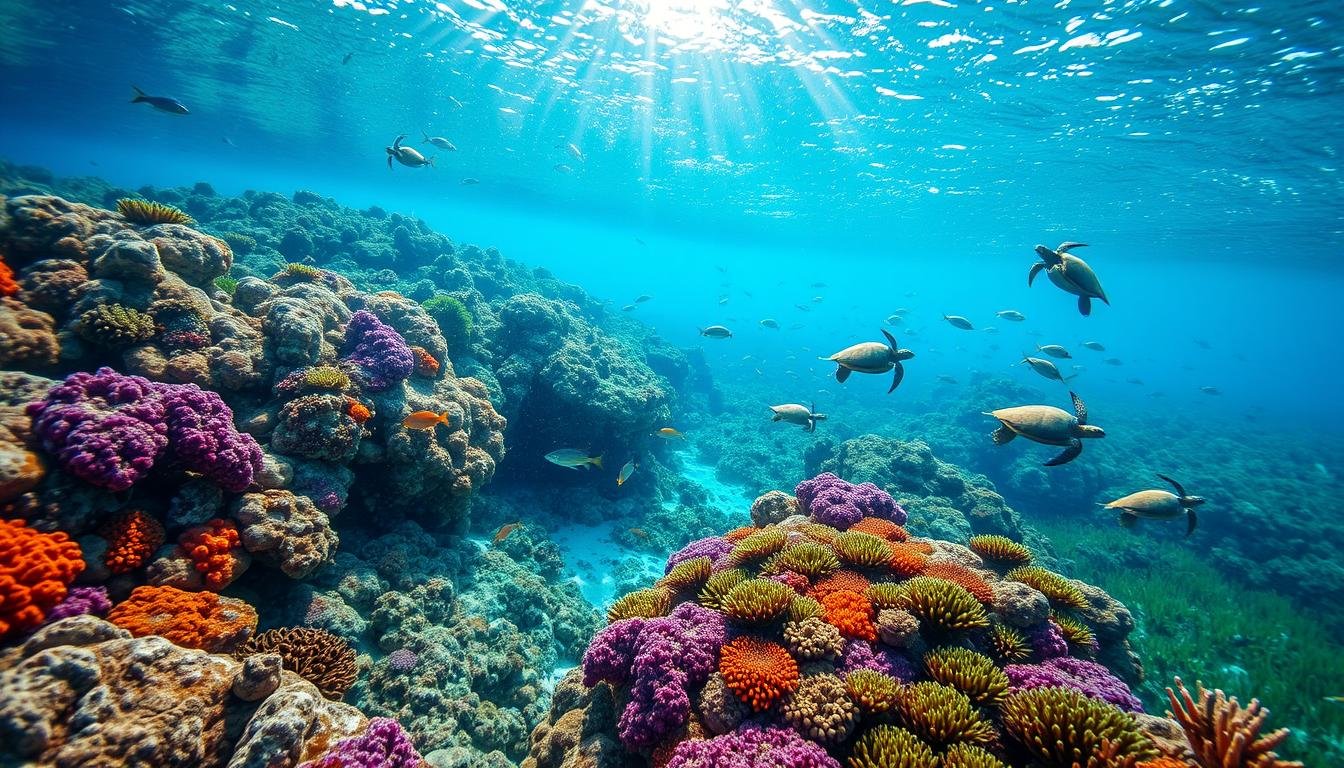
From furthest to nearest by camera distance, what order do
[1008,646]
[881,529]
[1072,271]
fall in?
[881,529] → [1072,271] → [1008,646]

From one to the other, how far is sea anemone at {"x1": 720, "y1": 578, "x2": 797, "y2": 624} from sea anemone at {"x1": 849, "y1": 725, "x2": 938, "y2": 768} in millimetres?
1083

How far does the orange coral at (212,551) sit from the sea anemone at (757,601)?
4939 millimetres

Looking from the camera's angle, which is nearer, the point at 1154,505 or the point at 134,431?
the point at 134,431

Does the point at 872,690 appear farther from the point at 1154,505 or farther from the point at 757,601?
the point at 1154,505

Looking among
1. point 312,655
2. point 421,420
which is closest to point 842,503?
point 421,420

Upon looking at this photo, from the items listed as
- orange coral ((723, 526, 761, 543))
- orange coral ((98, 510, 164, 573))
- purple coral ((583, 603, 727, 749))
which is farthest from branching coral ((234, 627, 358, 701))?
orange coral ((723, 526, 761, 543))

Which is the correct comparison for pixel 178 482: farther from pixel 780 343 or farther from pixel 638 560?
pixel 780 343

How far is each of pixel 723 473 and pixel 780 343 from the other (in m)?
49.3

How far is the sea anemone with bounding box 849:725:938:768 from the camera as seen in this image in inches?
112

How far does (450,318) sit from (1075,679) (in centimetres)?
1406

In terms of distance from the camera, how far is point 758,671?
3.67m

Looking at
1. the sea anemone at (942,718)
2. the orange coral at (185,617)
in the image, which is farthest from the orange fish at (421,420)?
the sea anemone at (942,718)

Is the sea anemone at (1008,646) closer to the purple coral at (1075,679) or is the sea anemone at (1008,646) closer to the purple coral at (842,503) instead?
the purple coral at (1075,679)

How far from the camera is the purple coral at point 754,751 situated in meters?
3.04
